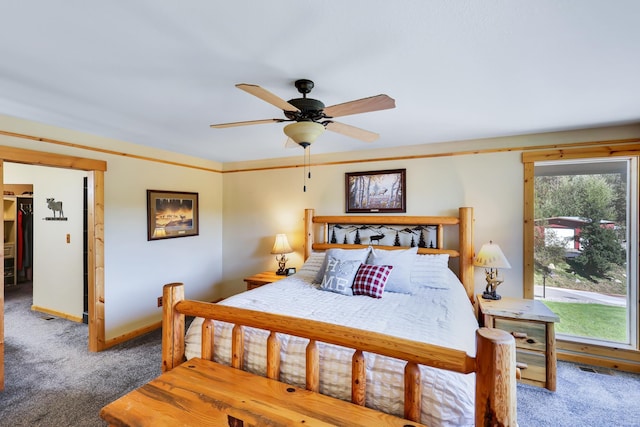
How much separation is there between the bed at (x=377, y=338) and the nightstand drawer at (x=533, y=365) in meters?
0.69

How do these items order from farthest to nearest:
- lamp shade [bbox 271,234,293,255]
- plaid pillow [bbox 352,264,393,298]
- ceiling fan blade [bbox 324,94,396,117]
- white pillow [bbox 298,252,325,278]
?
lamp shade [bbox 271,234,293,255] < white pillow [bbox 298,252,325,278] < plaid pillow [bbox 352,264,393,298] < ceiling fan blade [bbox 324,94,396,117]

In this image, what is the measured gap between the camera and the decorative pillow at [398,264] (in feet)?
8.71

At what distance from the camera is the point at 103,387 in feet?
8.01

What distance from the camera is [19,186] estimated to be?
17.3ft

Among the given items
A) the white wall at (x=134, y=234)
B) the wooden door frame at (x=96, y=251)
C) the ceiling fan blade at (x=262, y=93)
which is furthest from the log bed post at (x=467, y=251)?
the wooden door frame at (x=96, y=251)

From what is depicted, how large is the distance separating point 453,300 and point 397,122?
1.60m

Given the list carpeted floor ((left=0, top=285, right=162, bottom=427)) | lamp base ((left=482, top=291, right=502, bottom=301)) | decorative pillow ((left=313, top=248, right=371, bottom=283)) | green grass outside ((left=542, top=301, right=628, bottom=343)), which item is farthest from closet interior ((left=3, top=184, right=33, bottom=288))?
green grass outside ((left=542, top=301, right=628, bottom=343))

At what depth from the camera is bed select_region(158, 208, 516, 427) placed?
107 centimetres

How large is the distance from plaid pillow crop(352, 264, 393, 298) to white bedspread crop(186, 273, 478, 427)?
0.31 feet

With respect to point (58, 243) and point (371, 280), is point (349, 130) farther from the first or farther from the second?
point (58, 243)

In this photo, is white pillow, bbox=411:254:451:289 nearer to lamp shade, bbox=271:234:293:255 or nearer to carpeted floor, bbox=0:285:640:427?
carpeted floor, bbox=0:285:640:427

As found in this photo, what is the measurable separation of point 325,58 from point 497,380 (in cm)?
160

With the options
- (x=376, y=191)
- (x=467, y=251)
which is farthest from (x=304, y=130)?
(x=467, y=251)

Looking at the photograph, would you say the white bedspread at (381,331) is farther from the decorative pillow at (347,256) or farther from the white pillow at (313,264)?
the white pillow at (313,264)
